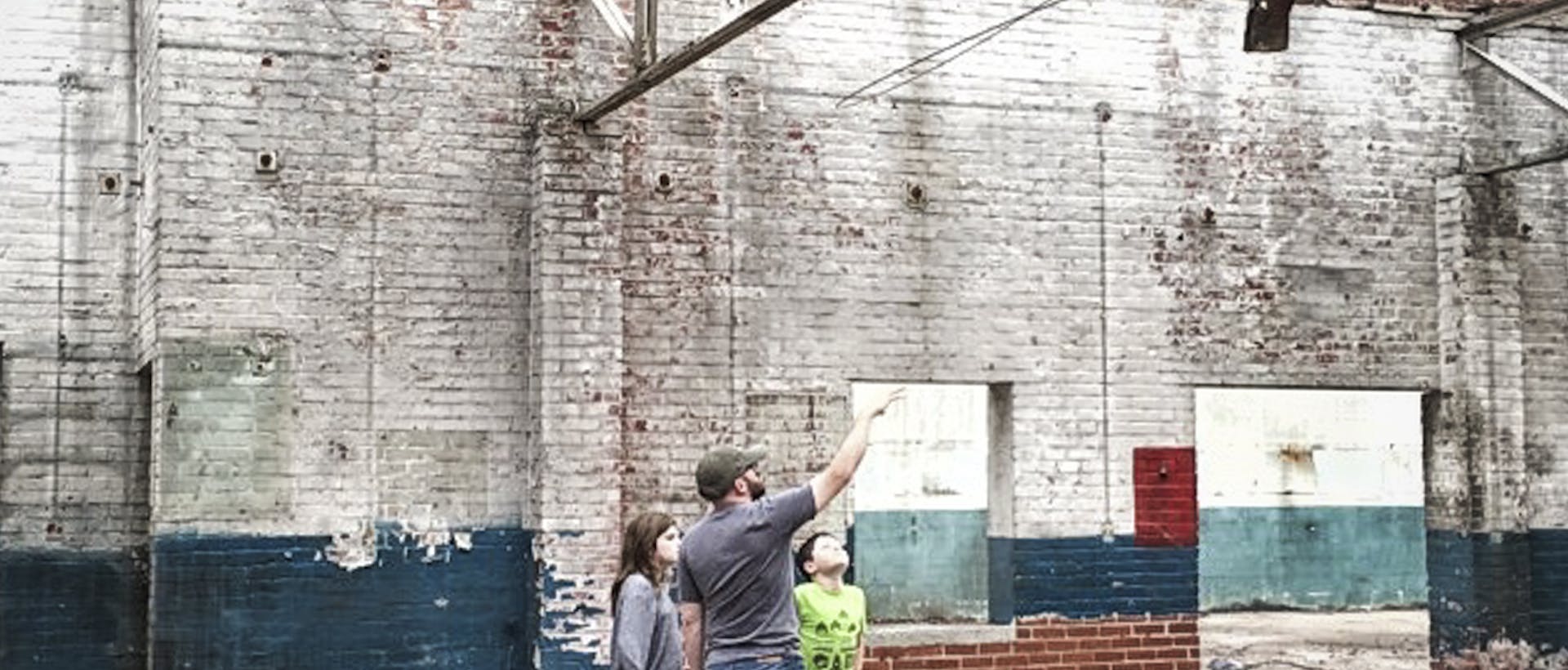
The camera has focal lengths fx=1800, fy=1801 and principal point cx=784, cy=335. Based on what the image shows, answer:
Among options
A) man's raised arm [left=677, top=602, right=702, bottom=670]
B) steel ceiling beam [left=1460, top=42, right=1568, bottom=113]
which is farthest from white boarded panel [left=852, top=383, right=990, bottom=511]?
man's raised arm [left=677, top=602, right=702, bottom=670]

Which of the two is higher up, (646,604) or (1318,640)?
(646,604)

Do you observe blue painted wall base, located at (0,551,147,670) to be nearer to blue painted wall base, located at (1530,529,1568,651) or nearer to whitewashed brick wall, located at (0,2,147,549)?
whitewashed brick wall, located at (0,2,147,549)

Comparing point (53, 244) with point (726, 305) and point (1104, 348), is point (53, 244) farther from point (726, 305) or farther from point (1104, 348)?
point (1104, 348)

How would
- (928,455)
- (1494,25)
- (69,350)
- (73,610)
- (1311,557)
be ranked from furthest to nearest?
(1311,557) < (928,455) < (1494,25) < (69,350) < (73,610)

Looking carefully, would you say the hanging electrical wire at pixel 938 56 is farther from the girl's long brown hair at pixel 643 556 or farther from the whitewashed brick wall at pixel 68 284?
the girl's long brown hair at pixel 643 556

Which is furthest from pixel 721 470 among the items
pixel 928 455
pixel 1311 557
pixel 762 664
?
pixel 1311 557

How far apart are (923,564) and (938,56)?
7.91 metres

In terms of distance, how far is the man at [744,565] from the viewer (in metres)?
5.87

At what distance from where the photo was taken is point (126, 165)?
9.92 m

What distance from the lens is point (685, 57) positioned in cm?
813

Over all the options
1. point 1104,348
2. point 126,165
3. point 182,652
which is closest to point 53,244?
point 126,165

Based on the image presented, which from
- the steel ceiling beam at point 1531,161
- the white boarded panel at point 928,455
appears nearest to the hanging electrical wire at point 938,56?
the steel ceiling beam at point 1531,161

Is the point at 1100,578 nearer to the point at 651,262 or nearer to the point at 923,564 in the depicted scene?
the point at 651,262

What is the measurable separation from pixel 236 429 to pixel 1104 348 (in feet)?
16.5
